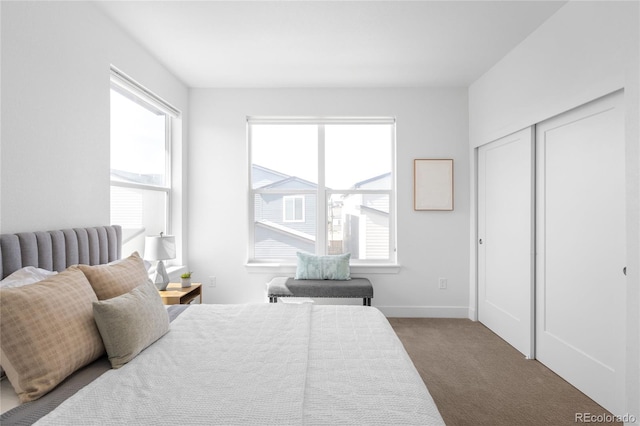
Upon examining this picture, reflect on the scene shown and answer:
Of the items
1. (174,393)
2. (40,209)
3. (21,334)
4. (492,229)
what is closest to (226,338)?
(174,393)

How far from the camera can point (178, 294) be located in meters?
2.97

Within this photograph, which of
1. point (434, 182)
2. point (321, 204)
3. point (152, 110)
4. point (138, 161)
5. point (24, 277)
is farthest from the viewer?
point (321, 204)

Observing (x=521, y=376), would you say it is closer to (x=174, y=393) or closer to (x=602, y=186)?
(x=602, y=186)

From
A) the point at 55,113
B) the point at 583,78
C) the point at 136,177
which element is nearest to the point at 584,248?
the point at 583,78

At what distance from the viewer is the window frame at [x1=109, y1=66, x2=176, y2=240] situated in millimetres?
2819

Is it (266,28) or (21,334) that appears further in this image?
(266,28)

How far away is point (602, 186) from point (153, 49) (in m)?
3.67

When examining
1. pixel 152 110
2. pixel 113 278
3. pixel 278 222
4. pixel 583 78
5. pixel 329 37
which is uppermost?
pixel 329 37

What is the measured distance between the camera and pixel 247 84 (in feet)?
13.0

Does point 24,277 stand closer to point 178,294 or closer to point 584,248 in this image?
point 178,294

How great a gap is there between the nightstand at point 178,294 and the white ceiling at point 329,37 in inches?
85.2

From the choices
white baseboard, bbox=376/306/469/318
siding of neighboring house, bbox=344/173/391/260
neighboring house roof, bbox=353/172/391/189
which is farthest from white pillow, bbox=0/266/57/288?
white baseboard, bbox=376/306/469/318

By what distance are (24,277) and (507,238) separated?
359 centimetres

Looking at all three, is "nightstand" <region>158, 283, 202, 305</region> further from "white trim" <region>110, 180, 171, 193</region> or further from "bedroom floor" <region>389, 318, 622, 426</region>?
"bedroom floor" <region>389, 318, 622, 426</region>
